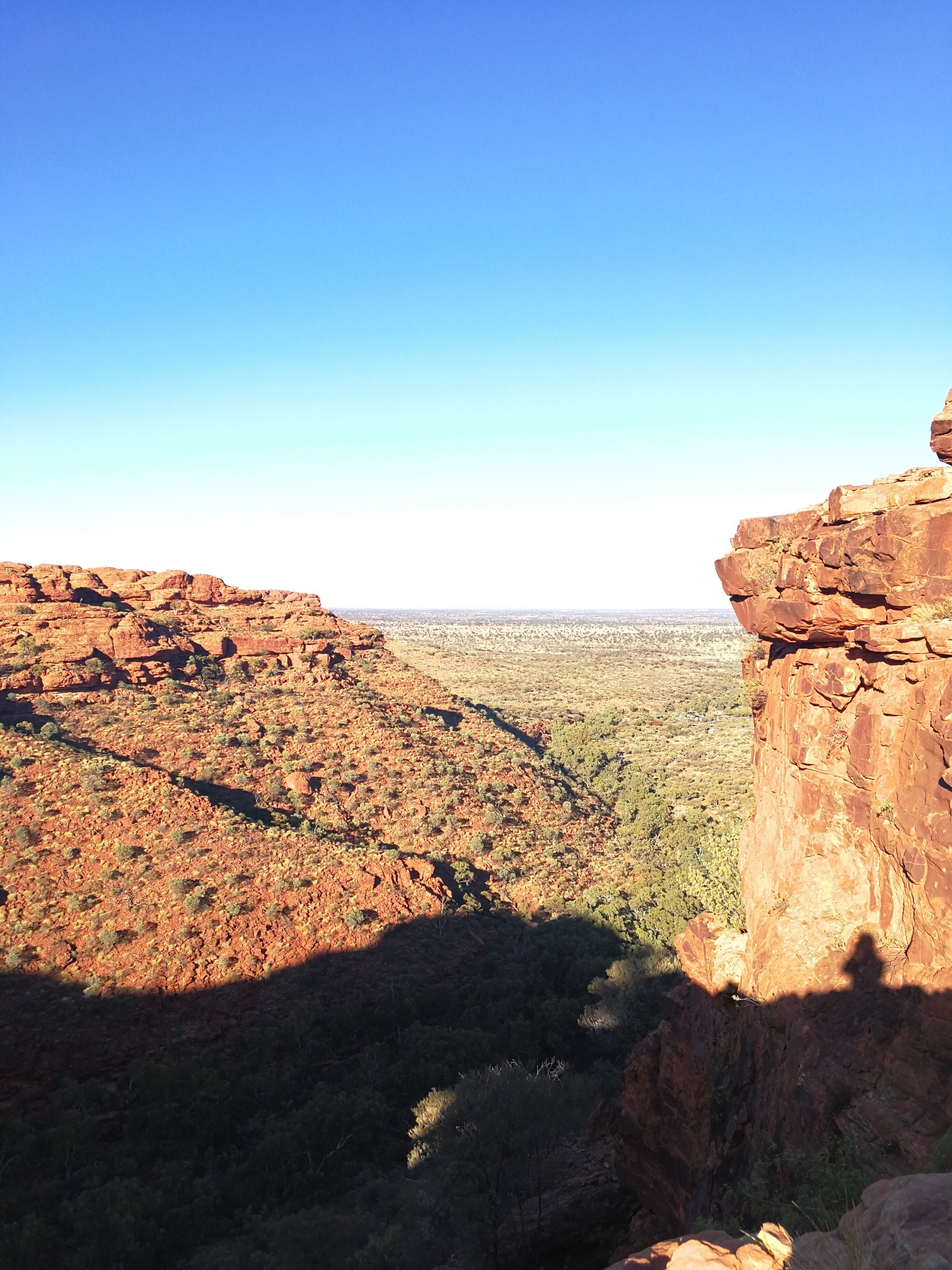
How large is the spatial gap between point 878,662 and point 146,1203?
17172 millimetres

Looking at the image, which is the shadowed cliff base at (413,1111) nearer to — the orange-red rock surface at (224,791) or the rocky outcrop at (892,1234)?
the orange-red rock surface at (224,791)

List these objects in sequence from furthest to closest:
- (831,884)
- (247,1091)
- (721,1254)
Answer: (247,1091) < (831,884) < (721,1254)

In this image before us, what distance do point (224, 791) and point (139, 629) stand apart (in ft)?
43.1

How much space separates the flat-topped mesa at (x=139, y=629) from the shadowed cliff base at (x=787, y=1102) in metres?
31.9

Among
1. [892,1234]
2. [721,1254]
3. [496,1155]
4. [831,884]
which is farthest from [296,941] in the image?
[892,1234]

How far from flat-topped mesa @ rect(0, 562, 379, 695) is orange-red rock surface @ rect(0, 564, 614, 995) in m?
0.13

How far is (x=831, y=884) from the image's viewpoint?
32.9 feet

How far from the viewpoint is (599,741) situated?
169ft

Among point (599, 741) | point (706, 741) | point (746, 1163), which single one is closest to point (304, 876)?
point (746, 1163)

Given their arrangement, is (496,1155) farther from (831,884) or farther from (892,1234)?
(892,1234)

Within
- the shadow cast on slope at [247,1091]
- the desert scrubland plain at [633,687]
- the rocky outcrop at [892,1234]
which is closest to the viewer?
the rocky outcrop at [892,1234]

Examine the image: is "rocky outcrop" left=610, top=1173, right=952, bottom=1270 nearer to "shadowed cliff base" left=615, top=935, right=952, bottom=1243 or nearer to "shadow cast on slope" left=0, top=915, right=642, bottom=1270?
"shadowed cliff base" left=615, top=935, right=952, bottom=1243

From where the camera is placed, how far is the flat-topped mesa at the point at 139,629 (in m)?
35.2

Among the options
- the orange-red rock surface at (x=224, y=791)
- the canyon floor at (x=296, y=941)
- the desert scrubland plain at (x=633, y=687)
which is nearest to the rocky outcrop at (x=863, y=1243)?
the desert scrubland plain at (x=633, y=687)
